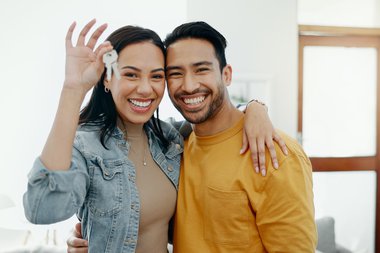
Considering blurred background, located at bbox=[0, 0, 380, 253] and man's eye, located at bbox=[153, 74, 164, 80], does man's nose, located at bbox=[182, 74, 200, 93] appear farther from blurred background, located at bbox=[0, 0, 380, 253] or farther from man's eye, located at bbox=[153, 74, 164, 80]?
blurred background, located at bbox=[0, 0, 380, 253]

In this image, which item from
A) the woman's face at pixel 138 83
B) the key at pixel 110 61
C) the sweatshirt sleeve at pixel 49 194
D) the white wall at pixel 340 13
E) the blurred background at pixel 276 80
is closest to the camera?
the sweatshirt sleeve at pixel 49 194

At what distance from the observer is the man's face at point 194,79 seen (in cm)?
126

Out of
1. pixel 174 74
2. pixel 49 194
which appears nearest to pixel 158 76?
pixel 174 74

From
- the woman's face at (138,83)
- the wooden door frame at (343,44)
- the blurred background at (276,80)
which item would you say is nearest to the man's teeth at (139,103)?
the woman's face at (138,83)

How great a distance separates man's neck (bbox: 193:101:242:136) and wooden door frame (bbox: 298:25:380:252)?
2.09 m

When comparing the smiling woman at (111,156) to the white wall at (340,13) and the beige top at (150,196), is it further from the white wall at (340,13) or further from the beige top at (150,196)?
the white wall at (340,13)

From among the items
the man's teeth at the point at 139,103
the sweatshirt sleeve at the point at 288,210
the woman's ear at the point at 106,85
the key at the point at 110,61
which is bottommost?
the sweatshirt sleeve at the point at 288,210

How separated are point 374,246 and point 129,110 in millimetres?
3175

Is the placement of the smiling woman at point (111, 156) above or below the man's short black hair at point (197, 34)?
below

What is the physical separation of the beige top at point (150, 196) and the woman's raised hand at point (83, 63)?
0.29 metres

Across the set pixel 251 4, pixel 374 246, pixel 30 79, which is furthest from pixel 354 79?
pixel 30 79

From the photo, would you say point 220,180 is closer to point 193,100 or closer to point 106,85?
point 193,100

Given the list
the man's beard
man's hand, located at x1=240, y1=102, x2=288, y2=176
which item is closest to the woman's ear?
the man's beard

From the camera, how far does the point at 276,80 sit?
3.15 meters
